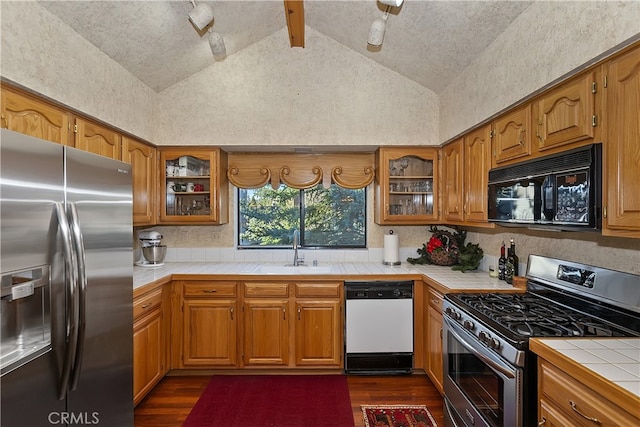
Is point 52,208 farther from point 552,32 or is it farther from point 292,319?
point 552,32

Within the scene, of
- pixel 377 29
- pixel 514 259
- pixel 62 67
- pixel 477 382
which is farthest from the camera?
pixel 514 259

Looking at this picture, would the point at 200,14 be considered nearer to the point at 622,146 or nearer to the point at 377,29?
the point at 377,29

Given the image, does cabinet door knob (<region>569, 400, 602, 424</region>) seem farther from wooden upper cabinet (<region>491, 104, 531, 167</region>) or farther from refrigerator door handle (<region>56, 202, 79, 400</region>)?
refrigerator door handle (<region>56, 202, 79, 400</region>)

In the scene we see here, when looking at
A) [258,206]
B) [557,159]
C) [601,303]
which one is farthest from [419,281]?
[258,206]

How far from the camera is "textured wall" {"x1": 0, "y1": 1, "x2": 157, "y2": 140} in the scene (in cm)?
172

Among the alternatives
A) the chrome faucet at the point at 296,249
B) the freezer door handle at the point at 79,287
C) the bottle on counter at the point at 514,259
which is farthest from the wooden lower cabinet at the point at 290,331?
the freezer door handle at the point at 79,287

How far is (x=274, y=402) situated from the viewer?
102 inches

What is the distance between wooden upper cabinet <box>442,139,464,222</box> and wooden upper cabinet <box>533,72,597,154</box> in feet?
3.29

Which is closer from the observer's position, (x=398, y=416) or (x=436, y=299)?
(x=398, y=416)

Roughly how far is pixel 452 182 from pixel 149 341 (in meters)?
2.80

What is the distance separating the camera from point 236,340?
2.97 metres

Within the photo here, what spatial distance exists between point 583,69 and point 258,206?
9.63 ft

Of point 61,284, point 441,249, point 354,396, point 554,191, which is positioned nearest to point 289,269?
point 354,396

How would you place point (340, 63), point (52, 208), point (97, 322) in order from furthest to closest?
point (340, 63)
point (97, 322)
point (52, 208)
